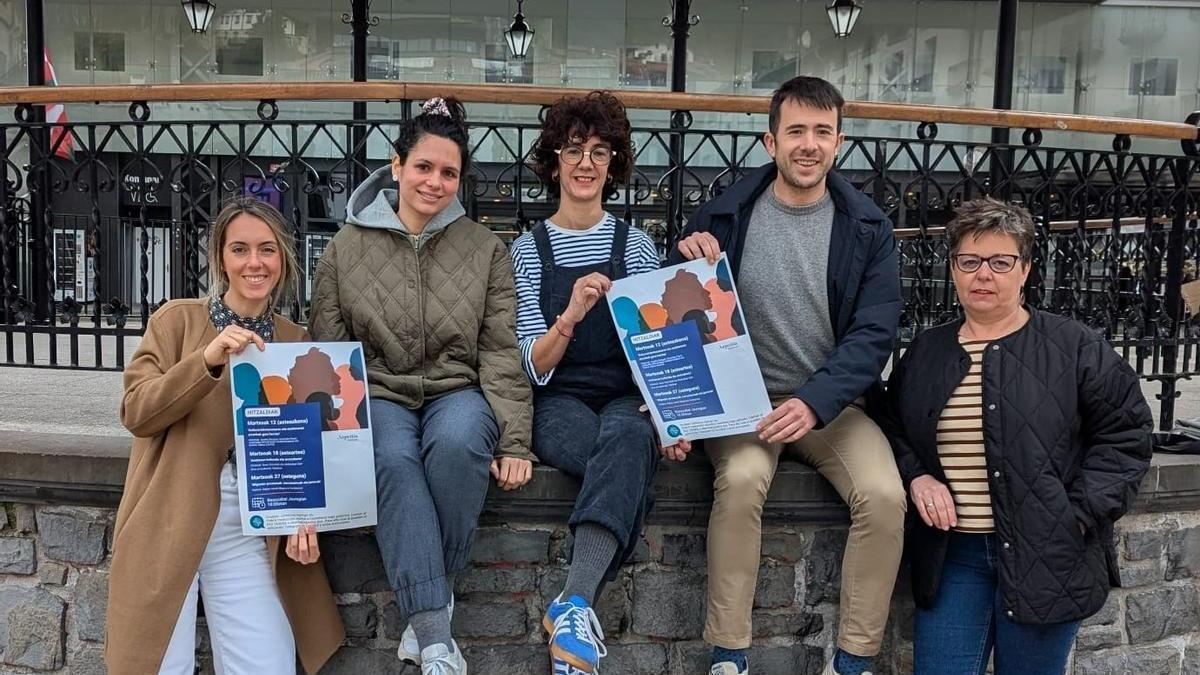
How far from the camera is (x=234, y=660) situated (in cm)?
279

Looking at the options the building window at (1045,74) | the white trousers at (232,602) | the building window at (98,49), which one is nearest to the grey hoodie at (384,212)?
the white trousers at (232,602)

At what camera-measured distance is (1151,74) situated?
55.4ft

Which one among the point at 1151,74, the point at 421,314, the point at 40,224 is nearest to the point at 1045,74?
the point at 1151,74

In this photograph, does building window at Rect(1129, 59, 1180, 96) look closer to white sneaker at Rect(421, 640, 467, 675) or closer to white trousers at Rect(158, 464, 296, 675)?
white sneaker at Rect(421, 640, 467, 675)

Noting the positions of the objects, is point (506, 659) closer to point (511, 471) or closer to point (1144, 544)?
point (511, 471)

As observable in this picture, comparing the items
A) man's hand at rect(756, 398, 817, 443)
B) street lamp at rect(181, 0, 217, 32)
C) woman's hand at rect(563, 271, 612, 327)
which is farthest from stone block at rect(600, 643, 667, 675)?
street lamp at rect(181, 0, 217, 32)

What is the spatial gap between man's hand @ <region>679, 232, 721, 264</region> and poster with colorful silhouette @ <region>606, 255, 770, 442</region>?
0.04 m

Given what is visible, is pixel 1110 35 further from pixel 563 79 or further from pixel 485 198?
pixel 485 198

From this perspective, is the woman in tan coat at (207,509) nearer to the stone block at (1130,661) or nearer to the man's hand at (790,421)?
the man's hand at (790,421)

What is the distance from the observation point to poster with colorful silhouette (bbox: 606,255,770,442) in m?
2.88

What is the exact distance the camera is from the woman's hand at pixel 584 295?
284 cm

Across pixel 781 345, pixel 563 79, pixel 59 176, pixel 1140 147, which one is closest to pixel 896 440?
pixel 781 345

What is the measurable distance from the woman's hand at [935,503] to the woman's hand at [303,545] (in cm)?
180

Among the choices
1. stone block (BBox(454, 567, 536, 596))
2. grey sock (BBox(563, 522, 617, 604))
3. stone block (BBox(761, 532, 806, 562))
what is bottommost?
stone block (BBox(454, 567, 536, 596))
